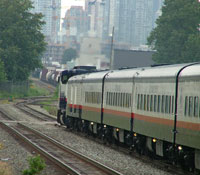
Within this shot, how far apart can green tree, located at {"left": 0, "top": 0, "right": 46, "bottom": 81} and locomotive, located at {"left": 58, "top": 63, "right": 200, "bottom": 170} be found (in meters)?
62.2

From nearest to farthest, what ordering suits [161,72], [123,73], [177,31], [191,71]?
[191,71] → [161,72] → [123,73] → [177,31]

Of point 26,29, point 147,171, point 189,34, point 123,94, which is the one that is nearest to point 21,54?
point 26,29

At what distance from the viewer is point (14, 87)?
8994 cm

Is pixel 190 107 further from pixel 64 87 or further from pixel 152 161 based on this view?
pixel 64 87

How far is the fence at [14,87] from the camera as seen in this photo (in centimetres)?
8819

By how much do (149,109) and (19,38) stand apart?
76.4 metres

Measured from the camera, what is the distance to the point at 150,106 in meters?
19.7

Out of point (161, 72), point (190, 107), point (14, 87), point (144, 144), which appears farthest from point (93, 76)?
point (14, 87)

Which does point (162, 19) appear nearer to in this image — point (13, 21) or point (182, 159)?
point (13, 21)

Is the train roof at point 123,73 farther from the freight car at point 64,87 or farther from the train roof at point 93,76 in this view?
the freight car at point 64,87

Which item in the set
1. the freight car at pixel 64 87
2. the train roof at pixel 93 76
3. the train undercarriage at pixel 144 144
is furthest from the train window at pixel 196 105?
the freight car at pixel 64 87

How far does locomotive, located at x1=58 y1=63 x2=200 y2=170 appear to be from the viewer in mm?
16016

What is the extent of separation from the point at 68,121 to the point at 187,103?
19.7 m

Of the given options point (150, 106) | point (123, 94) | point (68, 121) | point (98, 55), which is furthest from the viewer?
point (98, 55)
